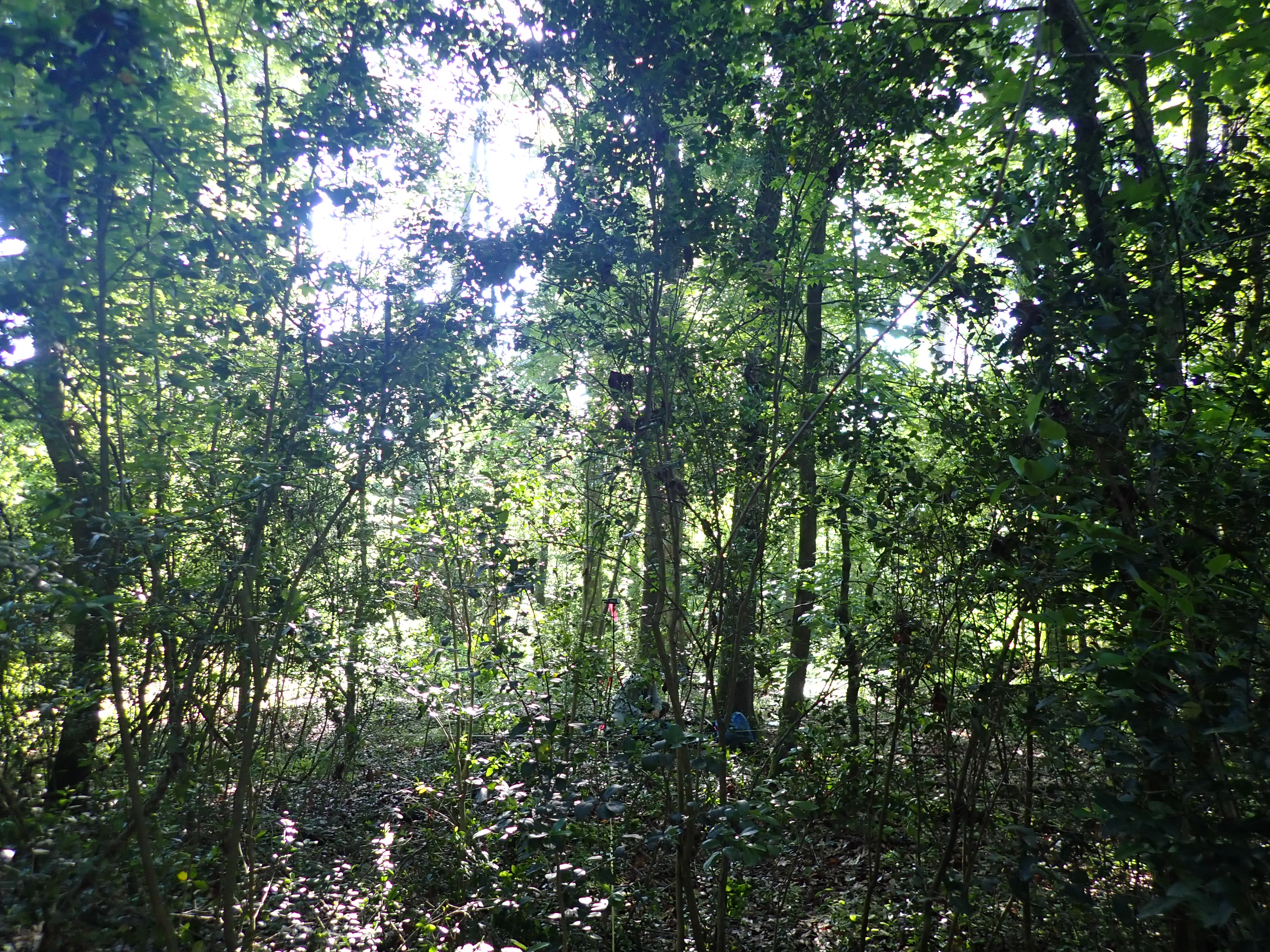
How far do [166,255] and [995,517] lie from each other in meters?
3.48

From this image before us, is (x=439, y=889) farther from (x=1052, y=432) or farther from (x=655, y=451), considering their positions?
(x=1052, y=432)

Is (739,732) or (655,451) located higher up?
(655,451)

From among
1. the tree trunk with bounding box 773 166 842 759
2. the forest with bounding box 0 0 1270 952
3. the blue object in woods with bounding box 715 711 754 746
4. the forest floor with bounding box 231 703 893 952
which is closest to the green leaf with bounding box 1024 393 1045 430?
the forest with bounding box 0 0 1270 952

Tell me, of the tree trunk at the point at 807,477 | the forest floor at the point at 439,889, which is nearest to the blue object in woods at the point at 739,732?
the tree trunk at the point at 807,477

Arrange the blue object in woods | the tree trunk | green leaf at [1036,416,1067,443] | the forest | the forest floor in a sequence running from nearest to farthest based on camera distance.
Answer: green leaf at [1036,416,1067,443] < the forest < the tree trunk < the forest floor < the blue object in woods

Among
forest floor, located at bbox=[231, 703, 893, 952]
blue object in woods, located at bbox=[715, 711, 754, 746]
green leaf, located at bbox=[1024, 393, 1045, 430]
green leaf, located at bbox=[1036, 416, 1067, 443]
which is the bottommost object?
forest floor, located at bbox=[231, 703, 893, 952]

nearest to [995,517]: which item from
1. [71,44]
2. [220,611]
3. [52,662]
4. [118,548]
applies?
[220,611]

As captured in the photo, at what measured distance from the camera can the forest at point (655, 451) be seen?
1.83 meters

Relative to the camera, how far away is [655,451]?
3248 millimetres

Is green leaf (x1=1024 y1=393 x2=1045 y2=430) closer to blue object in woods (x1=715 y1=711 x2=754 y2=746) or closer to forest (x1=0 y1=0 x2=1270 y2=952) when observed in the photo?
forest (x1=0 y1=0 x2=1270 y2=952)

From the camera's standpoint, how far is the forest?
183cm

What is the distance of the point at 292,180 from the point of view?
3223 mm

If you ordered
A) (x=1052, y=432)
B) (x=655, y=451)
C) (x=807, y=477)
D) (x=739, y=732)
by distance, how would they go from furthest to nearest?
(x=739, y=732)
(x=807, y=477)
(x=655, y=451)
(x=1052, y=432)

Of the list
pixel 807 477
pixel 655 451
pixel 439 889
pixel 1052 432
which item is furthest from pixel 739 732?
pixel 1052 432
